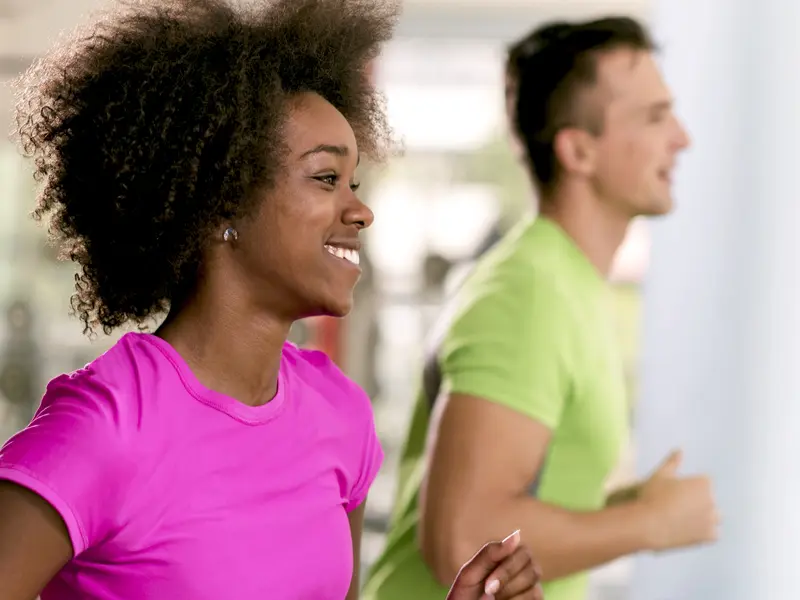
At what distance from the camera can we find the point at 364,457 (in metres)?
1.25

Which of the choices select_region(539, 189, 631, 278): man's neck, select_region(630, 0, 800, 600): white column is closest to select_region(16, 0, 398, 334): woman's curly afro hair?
select_region(539, 189, 631, 278): man's neck

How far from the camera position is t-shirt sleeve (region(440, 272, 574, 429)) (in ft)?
5.04

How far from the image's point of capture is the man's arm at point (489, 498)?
1497 millimetres

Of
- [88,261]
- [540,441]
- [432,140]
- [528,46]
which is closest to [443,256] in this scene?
[432,140]

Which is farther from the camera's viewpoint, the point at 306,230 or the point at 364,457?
the point at 364,457

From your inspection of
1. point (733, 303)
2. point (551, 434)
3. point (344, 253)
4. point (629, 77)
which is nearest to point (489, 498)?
point (551, 434)

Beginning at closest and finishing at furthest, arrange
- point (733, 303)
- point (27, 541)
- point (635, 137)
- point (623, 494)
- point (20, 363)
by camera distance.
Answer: point (27, 541), point (623, 494), point (635, 137), point (733, 303), point (20, 363)

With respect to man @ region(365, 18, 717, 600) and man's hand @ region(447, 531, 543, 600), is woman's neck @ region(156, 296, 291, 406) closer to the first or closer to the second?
man's hand @ region(447, 531, 543, 600)

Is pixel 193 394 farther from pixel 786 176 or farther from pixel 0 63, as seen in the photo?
pixel 0 63

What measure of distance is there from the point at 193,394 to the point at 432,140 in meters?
3.10

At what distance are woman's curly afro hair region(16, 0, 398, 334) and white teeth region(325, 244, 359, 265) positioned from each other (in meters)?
0.08

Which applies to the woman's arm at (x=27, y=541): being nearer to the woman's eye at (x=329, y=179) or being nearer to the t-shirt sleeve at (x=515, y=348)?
the woman's eye at (x=329, y=179)

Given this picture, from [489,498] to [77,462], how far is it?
26.6 inches

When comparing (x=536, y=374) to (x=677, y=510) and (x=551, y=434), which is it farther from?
(x=677, y=510)
